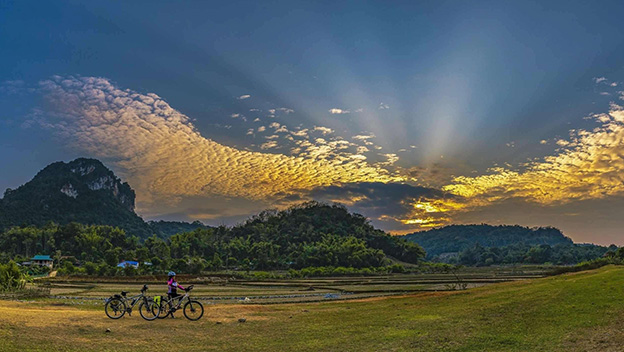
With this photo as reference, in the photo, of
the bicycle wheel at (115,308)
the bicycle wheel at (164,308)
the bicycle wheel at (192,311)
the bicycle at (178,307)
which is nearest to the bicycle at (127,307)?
the bicycle wheel at (115,308)

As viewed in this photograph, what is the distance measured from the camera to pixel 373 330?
64.7ft

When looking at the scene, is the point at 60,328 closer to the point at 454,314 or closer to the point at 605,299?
the point at 454,314

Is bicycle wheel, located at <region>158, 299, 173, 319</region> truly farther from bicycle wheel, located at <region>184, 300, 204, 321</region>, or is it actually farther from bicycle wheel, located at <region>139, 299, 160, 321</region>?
bicycle wheel, located at <region>184, 300, 204, 321</region>

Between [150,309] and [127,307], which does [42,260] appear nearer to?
[127,307]

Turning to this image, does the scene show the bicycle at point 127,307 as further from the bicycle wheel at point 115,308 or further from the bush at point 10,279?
the bush at point 10,279

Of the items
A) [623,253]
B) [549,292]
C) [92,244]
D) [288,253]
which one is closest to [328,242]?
[288,253]

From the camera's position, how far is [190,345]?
1627 cm

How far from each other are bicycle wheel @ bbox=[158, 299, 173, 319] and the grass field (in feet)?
1.58

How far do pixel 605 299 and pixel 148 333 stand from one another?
72.5ft

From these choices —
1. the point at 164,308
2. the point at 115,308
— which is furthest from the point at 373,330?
the point at 115,308

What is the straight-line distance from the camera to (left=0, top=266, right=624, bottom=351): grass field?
15.4m

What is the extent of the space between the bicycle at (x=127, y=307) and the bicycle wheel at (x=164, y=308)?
0.63 ft

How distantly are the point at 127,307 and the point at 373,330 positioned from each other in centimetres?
1260

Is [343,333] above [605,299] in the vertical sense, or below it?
below
